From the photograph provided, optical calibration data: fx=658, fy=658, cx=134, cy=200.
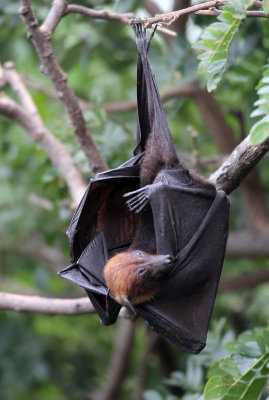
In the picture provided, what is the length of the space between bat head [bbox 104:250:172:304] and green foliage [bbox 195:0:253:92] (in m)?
0.92

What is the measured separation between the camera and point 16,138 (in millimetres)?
7699

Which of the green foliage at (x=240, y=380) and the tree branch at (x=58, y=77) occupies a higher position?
the tree branch at (x=58, y=77)

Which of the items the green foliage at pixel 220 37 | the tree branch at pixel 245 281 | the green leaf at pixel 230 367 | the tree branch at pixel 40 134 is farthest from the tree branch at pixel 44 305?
the tree branch at pixel 245 281

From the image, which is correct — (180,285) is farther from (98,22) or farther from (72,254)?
(98,22)

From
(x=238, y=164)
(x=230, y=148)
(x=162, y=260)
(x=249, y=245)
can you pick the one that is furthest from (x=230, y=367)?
(x=230, y=148)

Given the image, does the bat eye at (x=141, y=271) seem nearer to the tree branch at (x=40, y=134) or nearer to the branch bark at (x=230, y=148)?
the tree branch at (x=40, y=134)

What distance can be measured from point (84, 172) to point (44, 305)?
1349 mm

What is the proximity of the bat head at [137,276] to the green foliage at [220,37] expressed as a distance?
0.92 metres

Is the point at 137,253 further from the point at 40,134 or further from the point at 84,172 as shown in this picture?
the point at 40,134

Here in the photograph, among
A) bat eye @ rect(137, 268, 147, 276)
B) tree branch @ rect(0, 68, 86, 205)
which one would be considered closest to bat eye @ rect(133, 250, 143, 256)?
bat eye @ rect(137, 268, 147, 276)

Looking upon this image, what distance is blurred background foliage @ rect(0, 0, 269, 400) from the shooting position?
5309mm

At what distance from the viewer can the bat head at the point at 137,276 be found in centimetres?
332

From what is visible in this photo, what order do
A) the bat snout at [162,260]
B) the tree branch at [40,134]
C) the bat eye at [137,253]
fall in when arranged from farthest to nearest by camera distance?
the tree branch at [40,134] → the bat eye at [137,253] → the bat snout at [162,260]

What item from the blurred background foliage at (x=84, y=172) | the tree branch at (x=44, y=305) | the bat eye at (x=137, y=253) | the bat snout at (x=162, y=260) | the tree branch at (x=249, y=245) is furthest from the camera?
the tree branch at (x=249, y=245)
